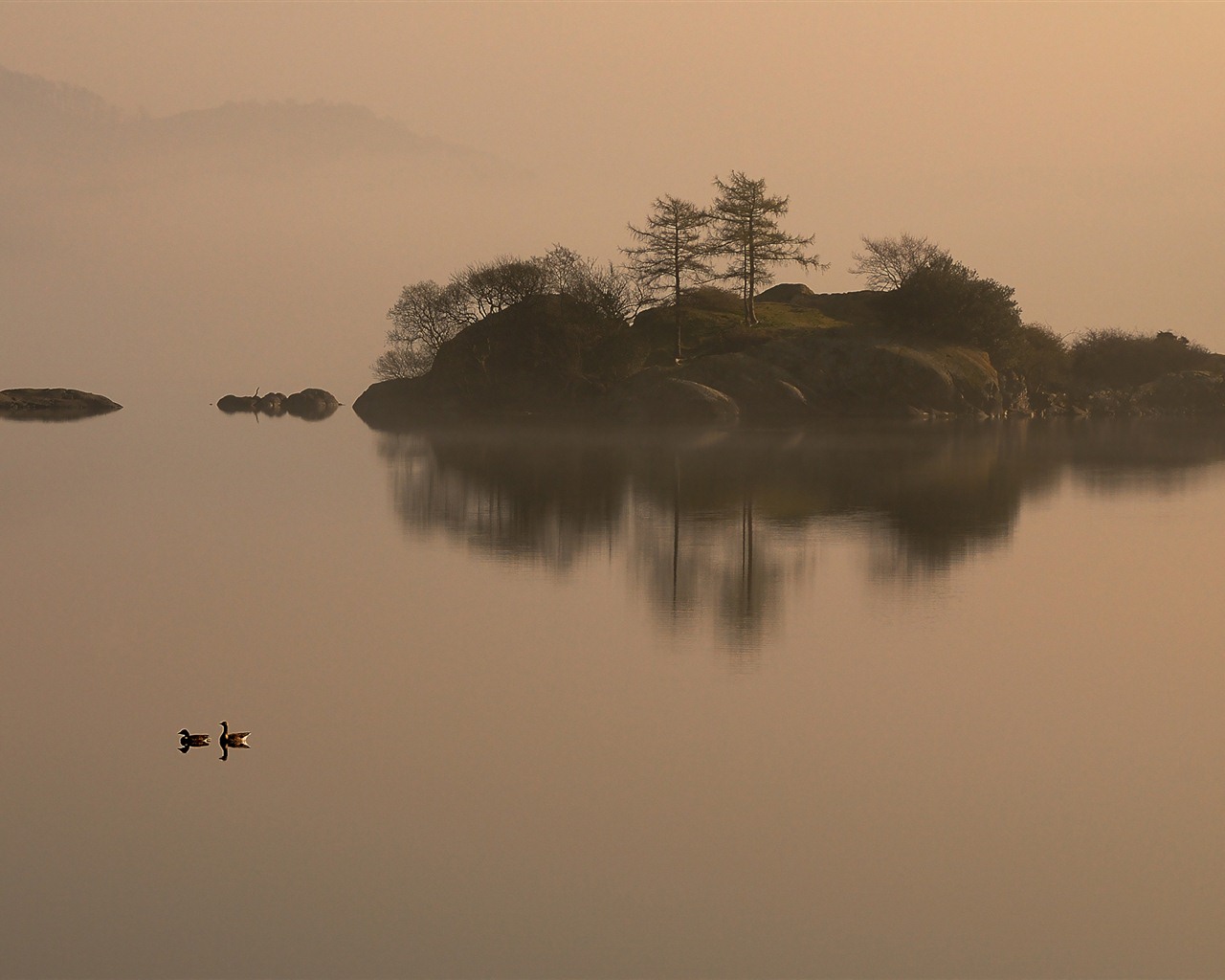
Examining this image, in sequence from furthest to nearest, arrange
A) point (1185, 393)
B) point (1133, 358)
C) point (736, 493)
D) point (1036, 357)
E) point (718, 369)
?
point (1133, 358)
point (1185, 393)
point (1036, 357)
point (718, 369)
point (736, 493)

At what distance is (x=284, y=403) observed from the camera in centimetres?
11588

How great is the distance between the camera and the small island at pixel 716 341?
258 ft

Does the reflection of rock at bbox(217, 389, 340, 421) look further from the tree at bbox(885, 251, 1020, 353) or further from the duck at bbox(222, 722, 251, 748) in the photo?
the duck at bbox(222, 722, 251, 748)

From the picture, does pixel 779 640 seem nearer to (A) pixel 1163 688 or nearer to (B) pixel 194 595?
(A) pixel 1163 688

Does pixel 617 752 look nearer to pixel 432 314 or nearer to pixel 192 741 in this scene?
pixel 192 741

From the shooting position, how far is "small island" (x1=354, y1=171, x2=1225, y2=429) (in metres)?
78.6

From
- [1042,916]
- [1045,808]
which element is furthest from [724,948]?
[1045,808]

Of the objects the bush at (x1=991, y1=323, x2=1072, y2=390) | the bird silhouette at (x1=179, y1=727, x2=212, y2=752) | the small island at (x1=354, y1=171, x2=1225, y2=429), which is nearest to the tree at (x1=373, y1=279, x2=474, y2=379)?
the small island at (x1=354, y1=171, x2=1225, y2=429)

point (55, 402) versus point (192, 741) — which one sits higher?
point (55, 402)

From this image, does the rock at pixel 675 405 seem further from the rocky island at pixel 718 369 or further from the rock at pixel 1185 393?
the rock at pixel 1185 393

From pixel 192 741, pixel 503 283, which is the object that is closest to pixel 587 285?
pixel 503 283

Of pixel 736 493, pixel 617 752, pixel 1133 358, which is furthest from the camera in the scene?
pixel 1133 358

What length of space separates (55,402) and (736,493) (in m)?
93.3

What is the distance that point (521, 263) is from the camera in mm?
85250
